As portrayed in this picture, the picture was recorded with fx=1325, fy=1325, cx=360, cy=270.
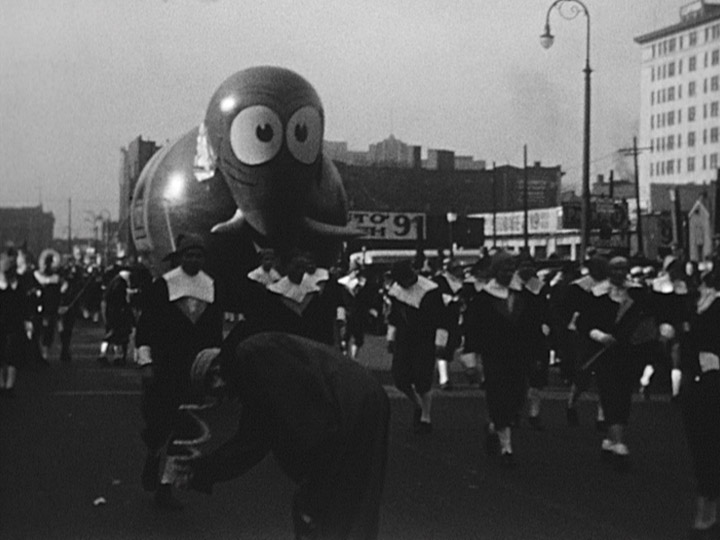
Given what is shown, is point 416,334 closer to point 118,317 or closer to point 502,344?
point 502,344

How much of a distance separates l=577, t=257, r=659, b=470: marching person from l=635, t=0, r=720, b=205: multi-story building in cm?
4428

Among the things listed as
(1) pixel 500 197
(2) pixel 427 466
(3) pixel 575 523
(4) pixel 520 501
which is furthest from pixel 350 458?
(1) pixel 500 197

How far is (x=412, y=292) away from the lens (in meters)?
13.5

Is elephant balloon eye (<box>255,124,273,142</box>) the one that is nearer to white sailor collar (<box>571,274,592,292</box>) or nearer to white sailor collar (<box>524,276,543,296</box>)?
white sailor collar (<box>524,276,543,296</box>)

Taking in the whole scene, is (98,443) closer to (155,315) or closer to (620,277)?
(155,315)

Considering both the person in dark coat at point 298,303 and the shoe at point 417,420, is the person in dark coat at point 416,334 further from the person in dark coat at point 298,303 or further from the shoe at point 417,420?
the person in dark coat at point 298,303

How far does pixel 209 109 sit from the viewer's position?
18578 millimetres

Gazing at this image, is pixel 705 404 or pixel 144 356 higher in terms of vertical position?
pixel 144 356

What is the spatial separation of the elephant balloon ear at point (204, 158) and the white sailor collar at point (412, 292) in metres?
5.81

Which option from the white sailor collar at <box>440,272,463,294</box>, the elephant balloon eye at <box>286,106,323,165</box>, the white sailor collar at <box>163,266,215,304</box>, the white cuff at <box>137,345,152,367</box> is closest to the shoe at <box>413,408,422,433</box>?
the white sailor collar at <box>163,266,215,304</box>

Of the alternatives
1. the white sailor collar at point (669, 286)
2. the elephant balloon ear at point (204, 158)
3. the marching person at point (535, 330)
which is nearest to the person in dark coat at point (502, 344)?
the marching person at point (535, 330)

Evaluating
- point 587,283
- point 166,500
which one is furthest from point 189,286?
point 587,283

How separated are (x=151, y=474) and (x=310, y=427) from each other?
404 centimetres

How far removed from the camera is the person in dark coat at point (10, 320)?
51.7 feet
